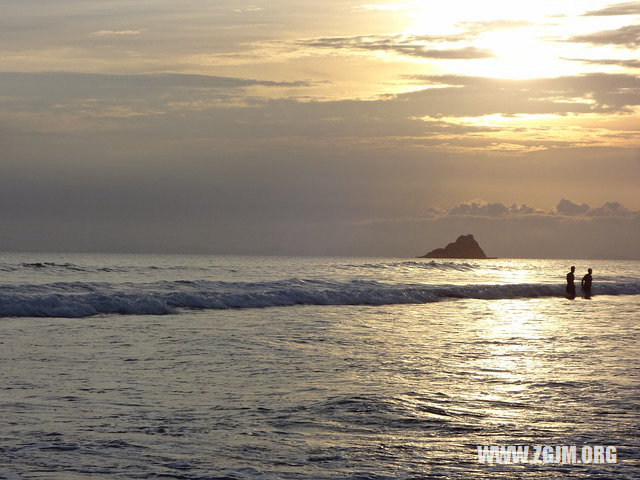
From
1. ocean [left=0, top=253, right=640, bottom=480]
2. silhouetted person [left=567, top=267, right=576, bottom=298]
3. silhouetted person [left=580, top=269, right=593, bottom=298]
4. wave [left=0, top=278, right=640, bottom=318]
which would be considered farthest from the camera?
silhouetted person [left=580, top=269, right=593, bottom=298]

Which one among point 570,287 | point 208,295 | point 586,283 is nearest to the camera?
point 208,295

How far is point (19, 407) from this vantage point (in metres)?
11.0

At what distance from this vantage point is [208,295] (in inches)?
1415

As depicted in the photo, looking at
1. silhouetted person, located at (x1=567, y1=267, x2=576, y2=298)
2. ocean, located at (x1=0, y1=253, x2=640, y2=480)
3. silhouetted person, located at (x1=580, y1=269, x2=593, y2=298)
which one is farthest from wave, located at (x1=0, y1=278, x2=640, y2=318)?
ocean, located at (x1=0, y1=253, x2=640, y2=480)

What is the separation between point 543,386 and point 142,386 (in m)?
6.67

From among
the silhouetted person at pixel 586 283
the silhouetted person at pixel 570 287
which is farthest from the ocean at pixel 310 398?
the silhouetted person at pixel 586 283

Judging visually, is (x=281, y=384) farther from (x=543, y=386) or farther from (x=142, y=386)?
Answer: (x=543, y=386)

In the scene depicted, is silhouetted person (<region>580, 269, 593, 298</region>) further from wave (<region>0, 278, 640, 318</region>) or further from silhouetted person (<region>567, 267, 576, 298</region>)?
wave (<region>0, 278, 640, 318</region>)

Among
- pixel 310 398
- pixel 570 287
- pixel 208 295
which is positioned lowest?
pixel 570 287

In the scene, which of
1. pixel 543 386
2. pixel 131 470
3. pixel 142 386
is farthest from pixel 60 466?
pixel 543 386

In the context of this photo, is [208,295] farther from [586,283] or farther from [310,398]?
[310,398]

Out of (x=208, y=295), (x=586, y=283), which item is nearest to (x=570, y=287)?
(x=586, y=283)

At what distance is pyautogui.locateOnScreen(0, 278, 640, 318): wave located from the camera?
29000 mm

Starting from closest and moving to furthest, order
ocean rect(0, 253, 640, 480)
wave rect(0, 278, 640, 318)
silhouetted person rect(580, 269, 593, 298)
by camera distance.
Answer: ocean rect(0, 253, 640, 480) < wave rect(0, 278, 640, 318) < silhouetted person rect(580, 269, 593, 298)
